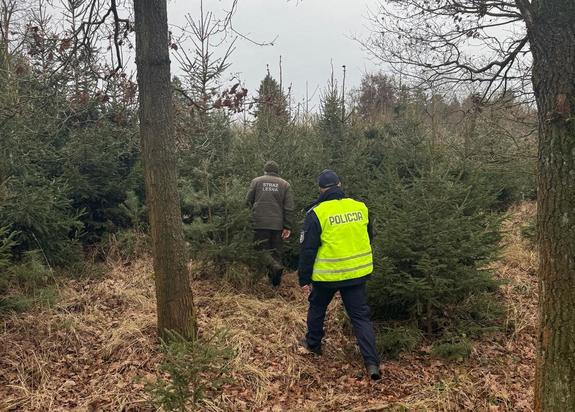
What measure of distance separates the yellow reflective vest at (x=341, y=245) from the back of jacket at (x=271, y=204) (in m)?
2.35

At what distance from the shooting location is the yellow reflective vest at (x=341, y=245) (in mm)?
4961

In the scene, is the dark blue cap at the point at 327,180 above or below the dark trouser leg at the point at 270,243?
above

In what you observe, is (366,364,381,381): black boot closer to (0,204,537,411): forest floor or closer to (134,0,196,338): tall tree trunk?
(0,204,537,411): forest floor

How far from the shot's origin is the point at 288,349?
5.48 metres

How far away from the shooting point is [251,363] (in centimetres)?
509

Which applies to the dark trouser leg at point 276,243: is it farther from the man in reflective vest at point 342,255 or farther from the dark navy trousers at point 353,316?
the man in reflective vest at point 342,255

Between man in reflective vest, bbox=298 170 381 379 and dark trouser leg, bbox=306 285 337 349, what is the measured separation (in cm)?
10

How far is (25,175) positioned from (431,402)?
673cm

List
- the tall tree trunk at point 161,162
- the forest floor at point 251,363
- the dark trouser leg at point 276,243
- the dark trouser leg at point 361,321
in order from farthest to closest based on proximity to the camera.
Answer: the dark trouser leg at point 276,243 → the dark trouser leg at point 361,321 → the tall tree trunk at point 161,162 → the forest floor at point 251,363

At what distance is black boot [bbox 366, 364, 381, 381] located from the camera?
4.82m

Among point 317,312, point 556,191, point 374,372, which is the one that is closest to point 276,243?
point 317,312

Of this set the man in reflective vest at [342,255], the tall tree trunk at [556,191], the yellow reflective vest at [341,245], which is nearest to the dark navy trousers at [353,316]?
the man in reflective vest at [342,255]

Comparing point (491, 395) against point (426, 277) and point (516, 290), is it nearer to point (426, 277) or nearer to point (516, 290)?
point (426, 277)

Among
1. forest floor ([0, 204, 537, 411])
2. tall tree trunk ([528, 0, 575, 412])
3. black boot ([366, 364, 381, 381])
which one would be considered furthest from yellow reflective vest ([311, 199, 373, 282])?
tall tree trunk ([528, 0, 575, 412])
